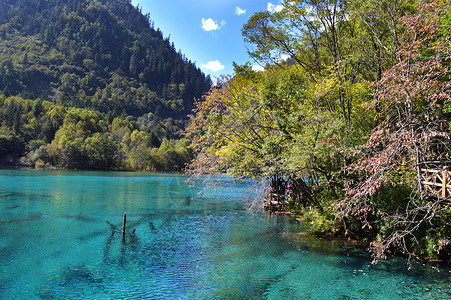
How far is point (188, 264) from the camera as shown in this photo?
46.5 feet

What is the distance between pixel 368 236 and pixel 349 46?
10922 millimetres

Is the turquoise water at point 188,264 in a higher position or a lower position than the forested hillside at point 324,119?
lower

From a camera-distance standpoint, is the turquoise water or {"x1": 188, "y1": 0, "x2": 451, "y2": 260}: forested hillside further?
{"x1": 188, "y1": 0, "x2": 451, "y2": 260}: forested hillside

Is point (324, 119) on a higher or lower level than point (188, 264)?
higher

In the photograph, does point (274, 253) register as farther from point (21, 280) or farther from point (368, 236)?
point (21, 280)

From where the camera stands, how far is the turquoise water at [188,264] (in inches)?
440

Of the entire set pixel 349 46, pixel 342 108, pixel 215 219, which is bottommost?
pixel 215 219

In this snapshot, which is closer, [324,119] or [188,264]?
[188,264]

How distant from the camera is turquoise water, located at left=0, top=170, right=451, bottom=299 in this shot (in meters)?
11.2

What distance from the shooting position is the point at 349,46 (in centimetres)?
1791

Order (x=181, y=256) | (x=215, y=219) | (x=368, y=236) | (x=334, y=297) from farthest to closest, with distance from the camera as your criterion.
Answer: (x=215, y=219)
(x=368, y=236)
(x=181, y=256)
(x=334, y=297)

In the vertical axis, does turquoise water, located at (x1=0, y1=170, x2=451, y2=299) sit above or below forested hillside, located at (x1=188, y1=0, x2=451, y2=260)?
below

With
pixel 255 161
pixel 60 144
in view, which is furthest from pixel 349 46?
pixel 60 144

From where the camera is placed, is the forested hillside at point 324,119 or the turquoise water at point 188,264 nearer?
the turquoise water at point 188,264
